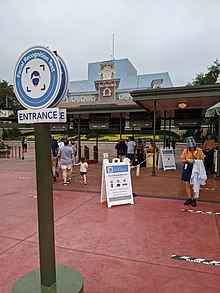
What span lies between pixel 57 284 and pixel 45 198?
2.85 ft

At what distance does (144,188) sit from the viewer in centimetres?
799

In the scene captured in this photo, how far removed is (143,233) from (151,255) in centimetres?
80

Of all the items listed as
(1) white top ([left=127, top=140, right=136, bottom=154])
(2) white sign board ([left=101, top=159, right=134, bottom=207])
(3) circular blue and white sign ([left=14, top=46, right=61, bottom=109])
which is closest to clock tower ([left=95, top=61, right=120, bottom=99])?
(1) white top ([left=127, top=140, right=136, bottom=154])

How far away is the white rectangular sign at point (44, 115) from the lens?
2174 millimetres

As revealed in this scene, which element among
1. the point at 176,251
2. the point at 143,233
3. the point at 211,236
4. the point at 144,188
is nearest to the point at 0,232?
the point at 143,233

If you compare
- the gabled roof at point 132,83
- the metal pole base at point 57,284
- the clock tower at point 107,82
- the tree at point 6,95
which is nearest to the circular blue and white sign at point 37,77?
the metal pole base at point 57,284

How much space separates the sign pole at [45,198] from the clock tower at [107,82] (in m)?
58.7

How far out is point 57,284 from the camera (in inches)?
94.7

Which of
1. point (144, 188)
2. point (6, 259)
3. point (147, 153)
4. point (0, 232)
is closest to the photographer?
point (6, 259)

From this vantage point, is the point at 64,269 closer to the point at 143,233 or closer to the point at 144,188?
the point at 143,233

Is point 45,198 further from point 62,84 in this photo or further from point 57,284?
point 62,84

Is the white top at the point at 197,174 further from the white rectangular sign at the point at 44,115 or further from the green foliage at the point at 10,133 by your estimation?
the green foliage at the point at 10,133

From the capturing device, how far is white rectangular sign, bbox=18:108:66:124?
2174mm

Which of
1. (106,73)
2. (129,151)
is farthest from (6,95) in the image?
(129,151)
